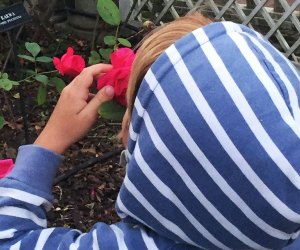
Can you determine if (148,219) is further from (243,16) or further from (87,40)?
(87,40)

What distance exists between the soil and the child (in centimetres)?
141

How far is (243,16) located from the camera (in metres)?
3.57

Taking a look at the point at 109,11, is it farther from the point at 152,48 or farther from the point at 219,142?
the point at 219,142

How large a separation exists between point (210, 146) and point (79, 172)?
1.97 m

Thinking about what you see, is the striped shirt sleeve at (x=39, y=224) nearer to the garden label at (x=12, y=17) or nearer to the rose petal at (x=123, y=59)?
the rose petal at (x=123, y=59)

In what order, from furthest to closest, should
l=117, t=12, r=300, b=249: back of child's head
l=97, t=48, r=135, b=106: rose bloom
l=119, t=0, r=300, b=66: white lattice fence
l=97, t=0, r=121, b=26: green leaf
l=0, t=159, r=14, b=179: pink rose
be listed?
l=119, t=0, r=300, b=66: white lattice fence → l=97, t=0, r=121, b=26: green leaf → l=0, t=159, r=14, b=179: pink rose → l=97, t=48, r=135, b=106: rose bloom → l=117, t=12, r=300, b=249: back of child's head

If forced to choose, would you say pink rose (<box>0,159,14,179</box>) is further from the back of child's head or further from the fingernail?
the back of child's head

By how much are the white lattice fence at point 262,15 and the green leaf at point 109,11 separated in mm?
1333

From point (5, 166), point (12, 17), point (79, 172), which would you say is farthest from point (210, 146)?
point (79, 172)

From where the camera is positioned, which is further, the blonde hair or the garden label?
the garden label

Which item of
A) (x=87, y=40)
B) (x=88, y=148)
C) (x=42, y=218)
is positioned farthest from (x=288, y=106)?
(x=87, y=40)

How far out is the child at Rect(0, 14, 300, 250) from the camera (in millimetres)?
872

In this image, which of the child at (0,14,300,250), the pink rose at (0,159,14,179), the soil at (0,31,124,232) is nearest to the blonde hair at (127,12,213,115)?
the child at (0,14,300,250)

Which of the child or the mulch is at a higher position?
the child
